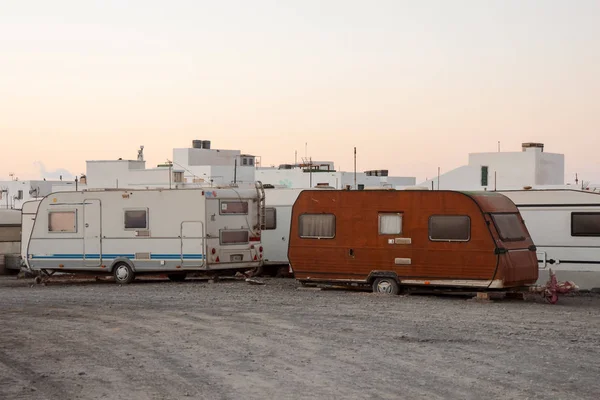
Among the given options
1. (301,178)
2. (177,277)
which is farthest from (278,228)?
(301,178)

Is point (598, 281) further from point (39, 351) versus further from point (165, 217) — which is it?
point (39, 351)

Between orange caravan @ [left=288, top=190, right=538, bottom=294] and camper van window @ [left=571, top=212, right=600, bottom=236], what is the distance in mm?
2198

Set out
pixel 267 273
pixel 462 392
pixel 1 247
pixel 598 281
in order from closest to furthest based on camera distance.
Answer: pixel 462 392, pixel 598 281, pixel 267 273, pixel 1 247

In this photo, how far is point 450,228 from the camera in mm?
19891

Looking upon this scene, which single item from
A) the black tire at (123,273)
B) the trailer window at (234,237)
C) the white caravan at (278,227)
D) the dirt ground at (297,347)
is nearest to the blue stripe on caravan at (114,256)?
the black tire at (123,273)

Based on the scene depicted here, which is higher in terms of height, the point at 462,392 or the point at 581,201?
the point at 581,201

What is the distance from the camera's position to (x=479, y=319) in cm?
1622

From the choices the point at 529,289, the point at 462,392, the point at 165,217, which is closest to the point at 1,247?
the point at 165,217

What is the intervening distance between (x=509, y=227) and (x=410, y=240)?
6.98ft

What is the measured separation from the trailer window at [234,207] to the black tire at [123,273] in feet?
9.74

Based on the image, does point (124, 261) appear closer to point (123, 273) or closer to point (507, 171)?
point (123, 273)

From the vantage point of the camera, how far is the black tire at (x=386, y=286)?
2069 centimetres

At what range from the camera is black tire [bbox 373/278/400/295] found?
814 inches

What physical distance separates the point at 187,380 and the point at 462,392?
3150 millimetres
